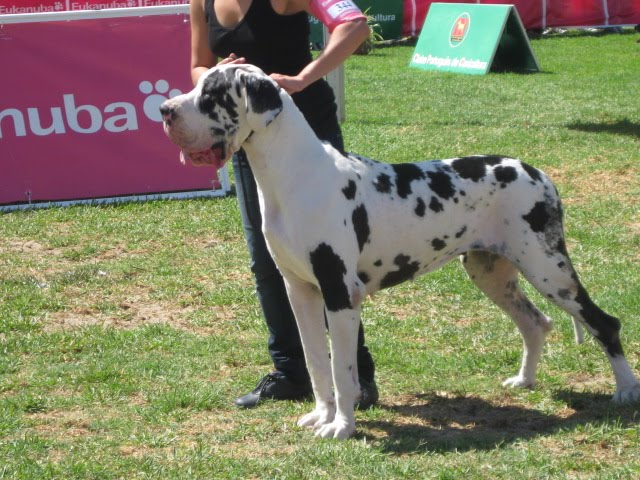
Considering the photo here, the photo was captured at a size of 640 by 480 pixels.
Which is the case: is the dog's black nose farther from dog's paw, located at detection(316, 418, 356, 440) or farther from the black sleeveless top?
dog's paw, located at detection(316, 418, 356, 440)

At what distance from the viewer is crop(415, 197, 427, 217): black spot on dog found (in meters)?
4.81

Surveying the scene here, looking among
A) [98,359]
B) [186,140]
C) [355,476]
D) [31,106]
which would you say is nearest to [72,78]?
[31,106]

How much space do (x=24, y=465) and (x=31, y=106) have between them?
231 inches

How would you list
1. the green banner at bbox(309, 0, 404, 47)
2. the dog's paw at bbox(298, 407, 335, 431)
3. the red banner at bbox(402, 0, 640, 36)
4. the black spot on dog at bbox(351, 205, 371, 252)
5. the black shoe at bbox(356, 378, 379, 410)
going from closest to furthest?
the black spot on dog at bbox(351, 205, 371, 252) → the dog's paw at bbox(298, 407, 335, 431) → the black shoe at bbox(356, 378, 379, 410) → the green banner at bbox(309, 0, 404, 47) → the red banner at bbox(402, 0, 640, 36)

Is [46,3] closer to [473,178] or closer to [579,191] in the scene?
[579,191]

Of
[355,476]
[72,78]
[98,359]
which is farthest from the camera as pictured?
[72,78]

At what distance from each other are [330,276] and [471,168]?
3.06 feet

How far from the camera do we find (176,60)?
981 centimetres

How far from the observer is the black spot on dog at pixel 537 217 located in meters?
4.95

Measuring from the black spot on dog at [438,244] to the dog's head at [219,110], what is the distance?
1.00 meters

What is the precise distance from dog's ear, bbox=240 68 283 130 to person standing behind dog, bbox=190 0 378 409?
176mm

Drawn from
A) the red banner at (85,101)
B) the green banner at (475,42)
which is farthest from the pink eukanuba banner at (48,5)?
the red banner at (85,101)

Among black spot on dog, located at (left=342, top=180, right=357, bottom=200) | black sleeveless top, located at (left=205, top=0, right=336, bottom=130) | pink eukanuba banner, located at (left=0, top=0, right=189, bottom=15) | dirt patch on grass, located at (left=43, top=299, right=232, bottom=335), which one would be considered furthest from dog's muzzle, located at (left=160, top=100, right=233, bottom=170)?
pink eukanuba banner, located at (left=0, top=0, right=189, bottom=15)

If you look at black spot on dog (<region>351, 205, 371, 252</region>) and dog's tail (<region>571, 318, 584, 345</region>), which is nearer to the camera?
black spot on dog (<region>351, 205, 371, 252</region>)
